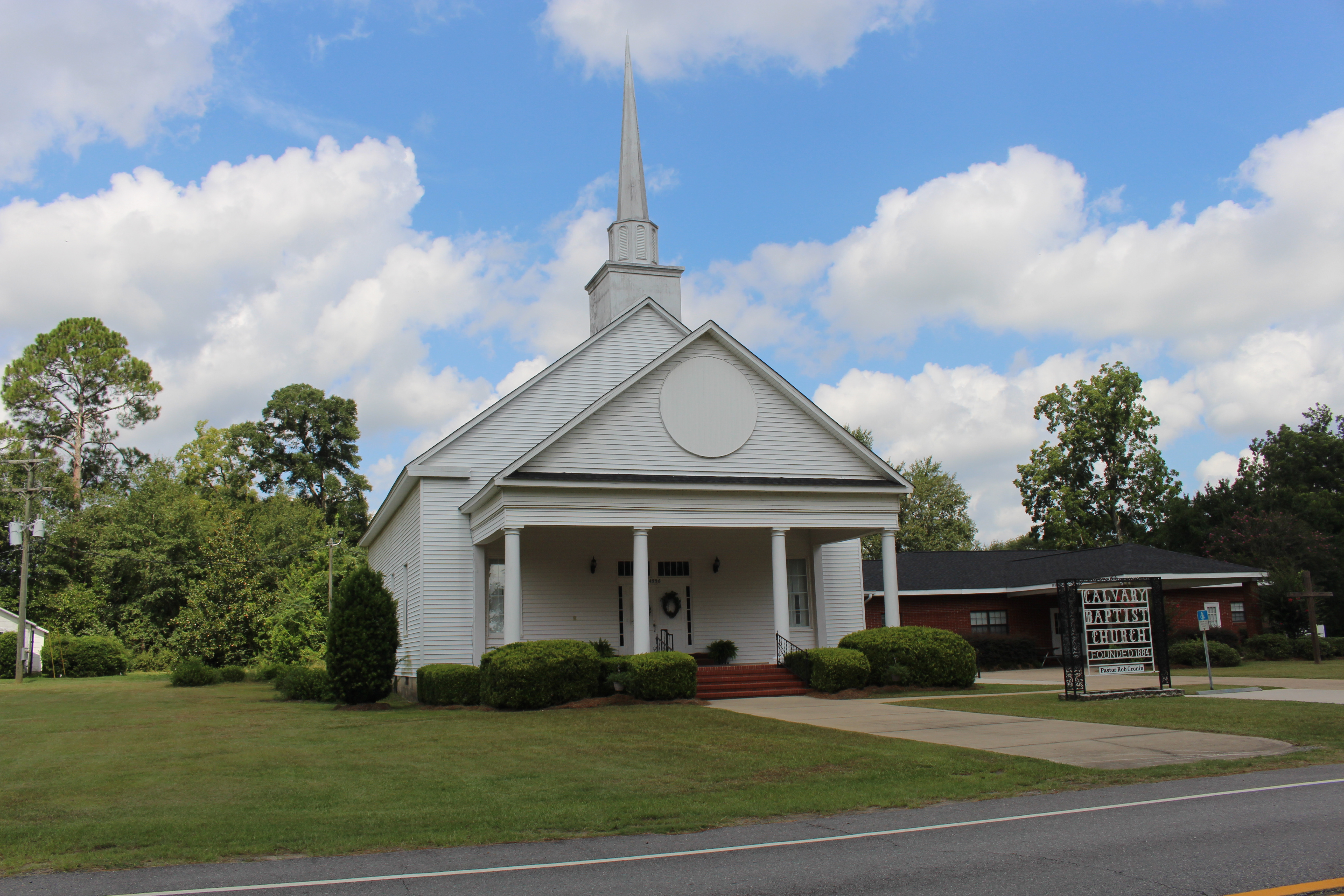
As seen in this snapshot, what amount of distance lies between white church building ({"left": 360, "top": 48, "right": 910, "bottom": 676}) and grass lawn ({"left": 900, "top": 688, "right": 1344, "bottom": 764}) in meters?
5.63

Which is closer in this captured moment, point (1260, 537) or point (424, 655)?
point (424, 655)

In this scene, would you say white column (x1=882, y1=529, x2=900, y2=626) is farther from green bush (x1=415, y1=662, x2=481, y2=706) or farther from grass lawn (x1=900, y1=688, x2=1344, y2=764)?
green bush (x1=415, y1=662, x2=481, y2=706)

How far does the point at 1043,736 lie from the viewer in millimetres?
12594

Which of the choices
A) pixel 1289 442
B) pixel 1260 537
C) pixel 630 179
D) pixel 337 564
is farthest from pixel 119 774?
pixel 1289 442

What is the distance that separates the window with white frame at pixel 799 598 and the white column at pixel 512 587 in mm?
8409

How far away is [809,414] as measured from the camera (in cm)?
2328

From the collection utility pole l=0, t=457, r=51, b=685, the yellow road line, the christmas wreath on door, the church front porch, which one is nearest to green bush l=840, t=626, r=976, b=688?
the church front porch

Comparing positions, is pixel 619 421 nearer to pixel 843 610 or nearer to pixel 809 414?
pixel 809 414

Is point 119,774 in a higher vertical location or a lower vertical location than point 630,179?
lower

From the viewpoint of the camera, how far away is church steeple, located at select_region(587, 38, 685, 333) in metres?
27.7

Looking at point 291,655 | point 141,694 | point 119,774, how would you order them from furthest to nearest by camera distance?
point 291,655 → point 141,694 → point 119,774

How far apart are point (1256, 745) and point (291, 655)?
34950 mm

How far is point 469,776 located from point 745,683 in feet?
37.5

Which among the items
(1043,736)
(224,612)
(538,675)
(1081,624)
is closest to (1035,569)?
(1081,624)
